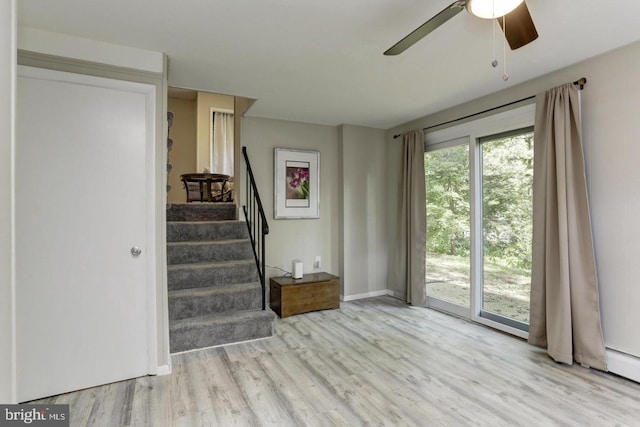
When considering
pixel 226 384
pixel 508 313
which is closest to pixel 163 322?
pixel 226 384

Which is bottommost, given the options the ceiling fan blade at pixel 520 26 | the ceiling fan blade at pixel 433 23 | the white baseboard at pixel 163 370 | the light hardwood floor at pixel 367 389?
the light hardwood floor at pixel 367 389

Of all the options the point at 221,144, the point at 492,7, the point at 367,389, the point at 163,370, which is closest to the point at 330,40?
the point at 492,7

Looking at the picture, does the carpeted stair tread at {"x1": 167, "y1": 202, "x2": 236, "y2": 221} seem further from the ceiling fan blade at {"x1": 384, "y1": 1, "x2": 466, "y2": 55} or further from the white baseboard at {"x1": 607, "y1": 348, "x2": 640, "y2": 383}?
the white baseboard at {"x1": 607, "y1": 348, "x2": 640, "y2": 383}

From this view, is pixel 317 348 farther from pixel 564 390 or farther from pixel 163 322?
pixel 564 390

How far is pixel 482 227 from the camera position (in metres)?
3.61

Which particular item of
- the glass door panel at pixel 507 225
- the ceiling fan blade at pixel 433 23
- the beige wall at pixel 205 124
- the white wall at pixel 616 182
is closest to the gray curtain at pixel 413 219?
the glass door panel at pixel 507 225

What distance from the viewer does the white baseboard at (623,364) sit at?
92.6 inches

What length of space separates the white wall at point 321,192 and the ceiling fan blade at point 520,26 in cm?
301

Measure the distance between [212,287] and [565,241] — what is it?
10.4 feet

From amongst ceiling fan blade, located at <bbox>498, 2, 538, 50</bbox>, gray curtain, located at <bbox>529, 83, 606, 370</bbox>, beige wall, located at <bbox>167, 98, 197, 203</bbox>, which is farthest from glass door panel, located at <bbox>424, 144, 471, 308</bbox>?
beige wall, located at <bbox>167, 98, 197, 203</bbox>

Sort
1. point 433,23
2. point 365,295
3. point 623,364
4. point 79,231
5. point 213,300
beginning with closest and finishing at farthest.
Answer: point 433,23 → point 79,231 → point 623,364 → point 213,300 → point 365,295

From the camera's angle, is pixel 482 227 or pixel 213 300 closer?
pixel 213 300

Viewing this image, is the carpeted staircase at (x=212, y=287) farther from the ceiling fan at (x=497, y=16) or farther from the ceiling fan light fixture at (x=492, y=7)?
the ceiling fan light fixture at (x=492, y=7)

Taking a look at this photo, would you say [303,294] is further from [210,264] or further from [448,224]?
[448,224]
